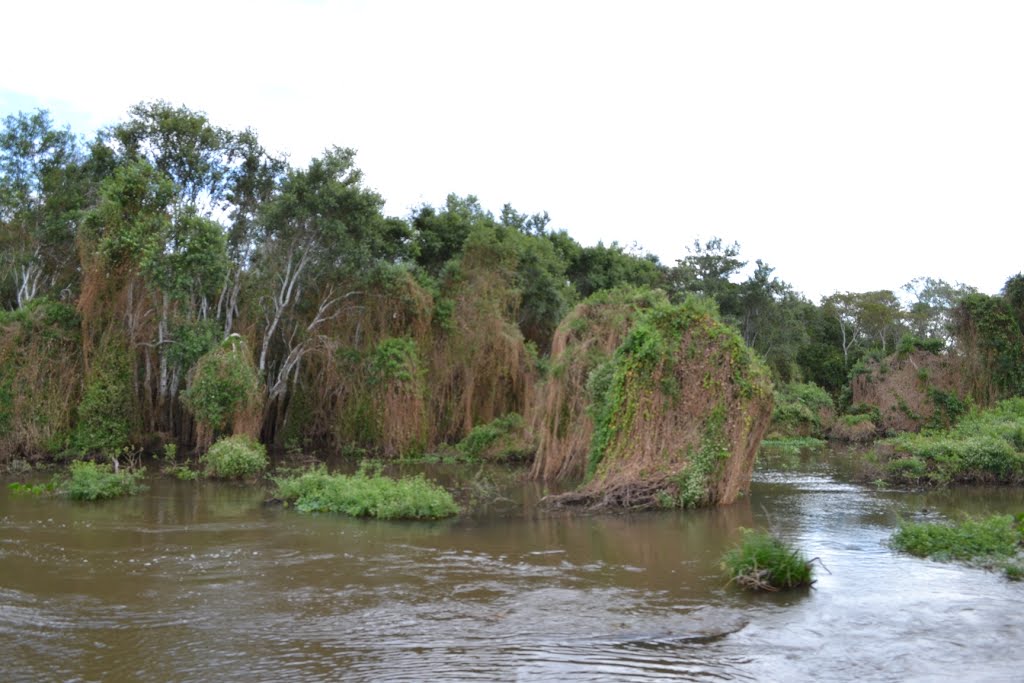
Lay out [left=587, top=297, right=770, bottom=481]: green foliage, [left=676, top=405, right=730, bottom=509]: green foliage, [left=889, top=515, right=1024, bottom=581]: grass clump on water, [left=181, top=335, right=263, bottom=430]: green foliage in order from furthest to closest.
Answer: [left=181, top=335, right=263, bottom=430]: green foliage < [left=587, top=297, right=770, bottom=481]: green foliage < [left=676, top=405, right=730, bottom=509]: green foliage < [left=889, top=515, right=1024, bottom=581]: grass clump on water

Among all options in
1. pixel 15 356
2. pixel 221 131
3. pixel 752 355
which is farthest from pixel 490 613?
pixel 221 131

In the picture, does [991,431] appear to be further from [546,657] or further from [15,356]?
[15,356]

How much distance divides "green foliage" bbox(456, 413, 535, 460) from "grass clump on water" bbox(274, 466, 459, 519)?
875 centimetres

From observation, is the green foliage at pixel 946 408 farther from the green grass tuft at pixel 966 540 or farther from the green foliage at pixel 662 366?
the green grass tuft at pixel 966 540

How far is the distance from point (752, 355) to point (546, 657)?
433 inches

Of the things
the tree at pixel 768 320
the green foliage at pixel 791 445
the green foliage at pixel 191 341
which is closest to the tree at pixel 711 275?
the tree at pixel 768 320

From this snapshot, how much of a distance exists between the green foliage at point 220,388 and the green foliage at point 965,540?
54.1 feet

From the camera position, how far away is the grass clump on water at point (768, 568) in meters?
10.5

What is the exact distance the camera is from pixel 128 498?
60.4 ft

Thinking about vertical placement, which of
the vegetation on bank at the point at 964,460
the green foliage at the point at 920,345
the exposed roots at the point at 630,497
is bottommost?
the exposed roots at the point at 630,497

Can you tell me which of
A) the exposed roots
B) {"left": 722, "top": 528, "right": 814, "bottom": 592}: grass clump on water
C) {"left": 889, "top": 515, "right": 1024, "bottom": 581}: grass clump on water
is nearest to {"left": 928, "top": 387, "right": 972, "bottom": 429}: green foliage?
the exposed roots

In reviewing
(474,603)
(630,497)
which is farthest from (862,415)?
(474,603)

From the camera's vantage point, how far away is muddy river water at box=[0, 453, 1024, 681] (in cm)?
805

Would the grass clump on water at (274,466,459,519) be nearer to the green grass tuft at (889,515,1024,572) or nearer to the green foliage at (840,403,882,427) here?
the green grass tuft at (889,515,1024,572)
